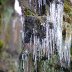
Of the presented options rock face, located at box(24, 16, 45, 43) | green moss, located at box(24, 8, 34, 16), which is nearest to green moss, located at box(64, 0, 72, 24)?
rock face, located at box(24, 16, 45, 43)

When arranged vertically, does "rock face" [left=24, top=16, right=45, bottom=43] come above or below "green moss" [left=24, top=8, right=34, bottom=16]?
below

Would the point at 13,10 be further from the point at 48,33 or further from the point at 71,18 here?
the point at 71,18

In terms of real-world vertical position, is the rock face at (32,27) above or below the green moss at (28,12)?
below

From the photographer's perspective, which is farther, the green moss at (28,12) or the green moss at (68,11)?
the green moss at (68,11)

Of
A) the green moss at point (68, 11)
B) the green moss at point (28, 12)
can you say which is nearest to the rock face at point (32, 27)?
the green moss at point (28, 12)

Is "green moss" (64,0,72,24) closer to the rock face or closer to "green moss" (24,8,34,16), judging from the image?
the rock face

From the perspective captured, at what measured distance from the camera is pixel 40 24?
6.48 meters

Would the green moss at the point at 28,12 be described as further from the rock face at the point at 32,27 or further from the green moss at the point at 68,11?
the green moss at the point at 68,11

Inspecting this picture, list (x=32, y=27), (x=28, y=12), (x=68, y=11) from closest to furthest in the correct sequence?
(x=28, y=12) < (x=32, y=27) < (x=68, y=11)

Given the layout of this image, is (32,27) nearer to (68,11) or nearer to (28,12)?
(28,12)

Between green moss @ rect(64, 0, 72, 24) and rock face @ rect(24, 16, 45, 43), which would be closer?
rock face @ rect(24, 16, 45, 43)

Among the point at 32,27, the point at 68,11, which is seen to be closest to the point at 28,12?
the point at 32,27

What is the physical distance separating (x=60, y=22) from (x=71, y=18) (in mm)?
490

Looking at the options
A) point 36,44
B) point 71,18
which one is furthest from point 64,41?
point 36,44
